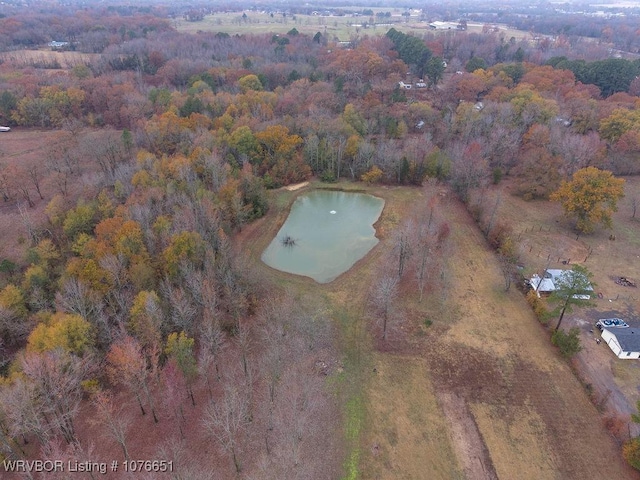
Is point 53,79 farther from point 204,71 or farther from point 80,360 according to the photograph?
point 80,360

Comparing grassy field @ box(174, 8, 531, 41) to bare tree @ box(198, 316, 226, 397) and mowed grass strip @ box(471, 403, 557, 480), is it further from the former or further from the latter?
mowed grass strip @ box(471, 403, 557, 480)

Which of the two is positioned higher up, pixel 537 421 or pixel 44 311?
pixel 44 311

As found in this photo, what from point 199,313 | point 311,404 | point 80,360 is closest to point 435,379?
point 311,404

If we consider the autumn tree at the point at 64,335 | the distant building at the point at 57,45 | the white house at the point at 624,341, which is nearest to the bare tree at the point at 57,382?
the autumn tree at the point at 64,335

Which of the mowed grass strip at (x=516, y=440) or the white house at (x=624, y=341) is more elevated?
the white house at (x=624, y=341)

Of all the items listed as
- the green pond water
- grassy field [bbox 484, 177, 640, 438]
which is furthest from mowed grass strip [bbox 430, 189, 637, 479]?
the green pond water

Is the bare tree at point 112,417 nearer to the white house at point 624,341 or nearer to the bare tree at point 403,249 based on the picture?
the bare tree at point 403,249

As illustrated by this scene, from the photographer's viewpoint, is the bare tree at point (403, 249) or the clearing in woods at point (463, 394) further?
the bare tree at point (403, 249)

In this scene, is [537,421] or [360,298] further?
[360,298]
